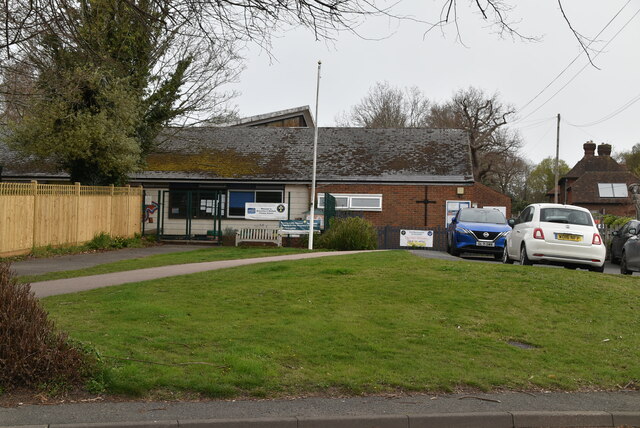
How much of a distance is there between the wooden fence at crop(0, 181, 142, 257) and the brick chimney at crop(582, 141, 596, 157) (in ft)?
184

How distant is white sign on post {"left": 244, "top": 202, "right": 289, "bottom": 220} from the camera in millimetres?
28141

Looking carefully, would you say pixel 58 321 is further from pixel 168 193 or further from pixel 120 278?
pixel 168 193

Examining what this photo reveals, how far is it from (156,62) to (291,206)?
27.2 ft

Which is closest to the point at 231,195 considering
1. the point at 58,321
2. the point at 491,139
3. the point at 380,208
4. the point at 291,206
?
the point at 291,206

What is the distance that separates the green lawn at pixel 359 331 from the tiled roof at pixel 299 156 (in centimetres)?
1697

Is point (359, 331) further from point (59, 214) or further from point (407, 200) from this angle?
point (407, 200)

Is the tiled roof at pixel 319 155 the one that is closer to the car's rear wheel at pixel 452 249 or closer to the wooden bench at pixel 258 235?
the wooden bench at pixel 258 235

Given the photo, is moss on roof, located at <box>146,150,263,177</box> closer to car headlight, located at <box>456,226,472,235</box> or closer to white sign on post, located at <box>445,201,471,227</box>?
white sign on post, located at <box>445,201,471,227</box>

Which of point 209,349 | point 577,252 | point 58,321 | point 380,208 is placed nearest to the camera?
point 209,349

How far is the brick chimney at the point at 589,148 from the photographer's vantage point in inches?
2709

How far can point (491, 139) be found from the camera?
56.8 m

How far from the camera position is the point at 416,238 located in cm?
2547

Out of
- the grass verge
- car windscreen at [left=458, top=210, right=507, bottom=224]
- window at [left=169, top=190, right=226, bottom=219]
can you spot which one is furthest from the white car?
window at [left=169, top=190, right=226, bottom=219]

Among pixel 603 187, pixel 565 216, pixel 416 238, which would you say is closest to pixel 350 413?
pixel 565 216
